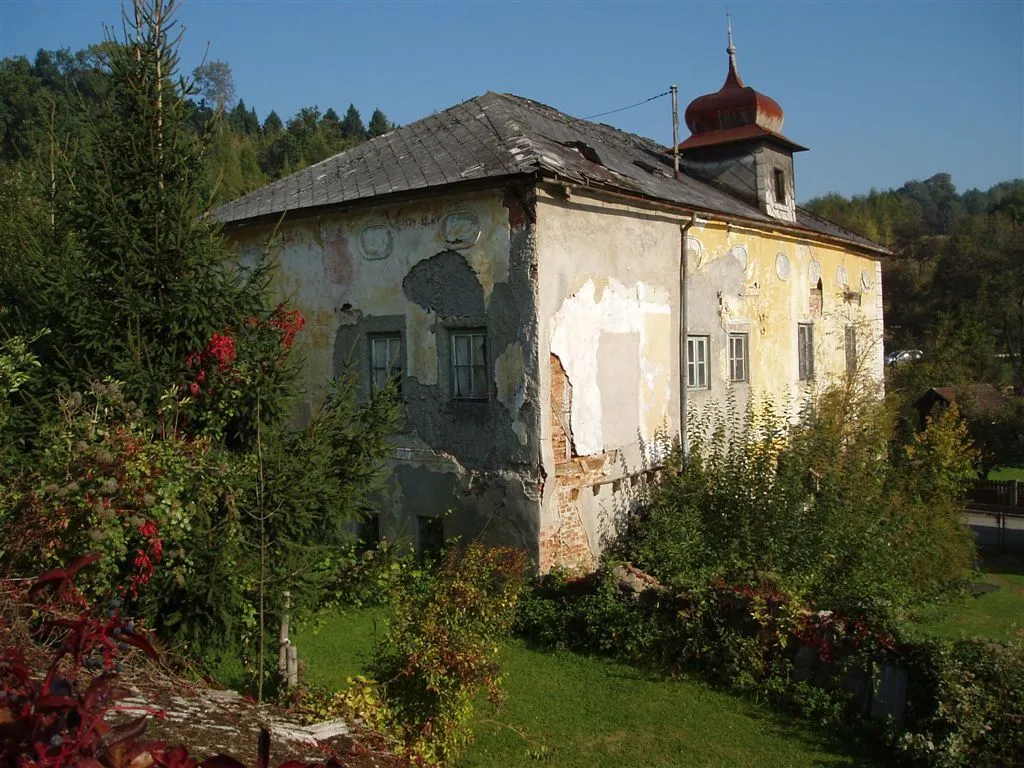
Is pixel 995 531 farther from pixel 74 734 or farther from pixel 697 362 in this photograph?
pixel 74 734

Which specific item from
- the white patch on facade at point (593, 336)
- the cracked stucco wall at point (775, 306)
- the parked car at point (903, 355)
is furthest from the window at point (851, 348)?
the parked car at point (903, 355)

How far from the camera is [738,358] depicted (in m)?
16.2

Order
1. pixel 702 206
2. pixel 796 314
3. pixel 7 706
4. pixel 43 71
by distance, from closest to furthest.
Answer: pixel 7 706 < pixel 702 206 < pixel 796 314 < pixel 43 71

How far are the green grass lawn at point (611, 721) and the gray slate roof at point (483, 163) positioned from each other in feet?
21.6

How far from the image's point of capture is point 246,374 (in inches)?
284

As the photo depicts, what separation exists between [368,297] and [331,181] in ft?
8.62

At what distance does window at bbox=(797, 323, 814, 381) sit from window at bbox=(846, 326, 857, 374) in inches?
A: 89.9

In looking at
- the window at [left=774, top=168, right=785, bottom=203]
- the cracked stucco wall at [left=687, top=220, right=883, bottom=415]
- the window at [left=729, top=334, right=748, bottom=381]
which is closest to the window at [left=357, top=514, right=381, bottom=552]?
the cracked stucco wall at [left=687, top=220, right=883, bottom=415]

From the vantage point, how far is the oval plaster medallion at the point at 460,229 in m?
12.0

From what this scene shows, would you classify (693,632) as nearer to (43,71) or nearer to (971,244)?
(971,244)

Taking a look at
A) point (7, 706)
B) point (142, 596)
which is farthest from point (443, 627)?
point (7, 706)

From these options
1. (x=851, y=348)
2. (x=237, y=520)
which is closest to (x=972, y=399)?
(x=851, y=348)

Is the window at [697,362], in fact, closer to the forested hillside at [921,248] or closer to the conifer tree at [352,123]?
the forested hillside at [921,248]

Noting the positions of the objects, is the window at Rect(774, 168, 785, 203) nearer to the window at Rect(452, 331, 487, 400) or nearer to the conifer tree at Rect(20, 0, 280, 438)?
the window at Rect(452, 331, 487, 400)
